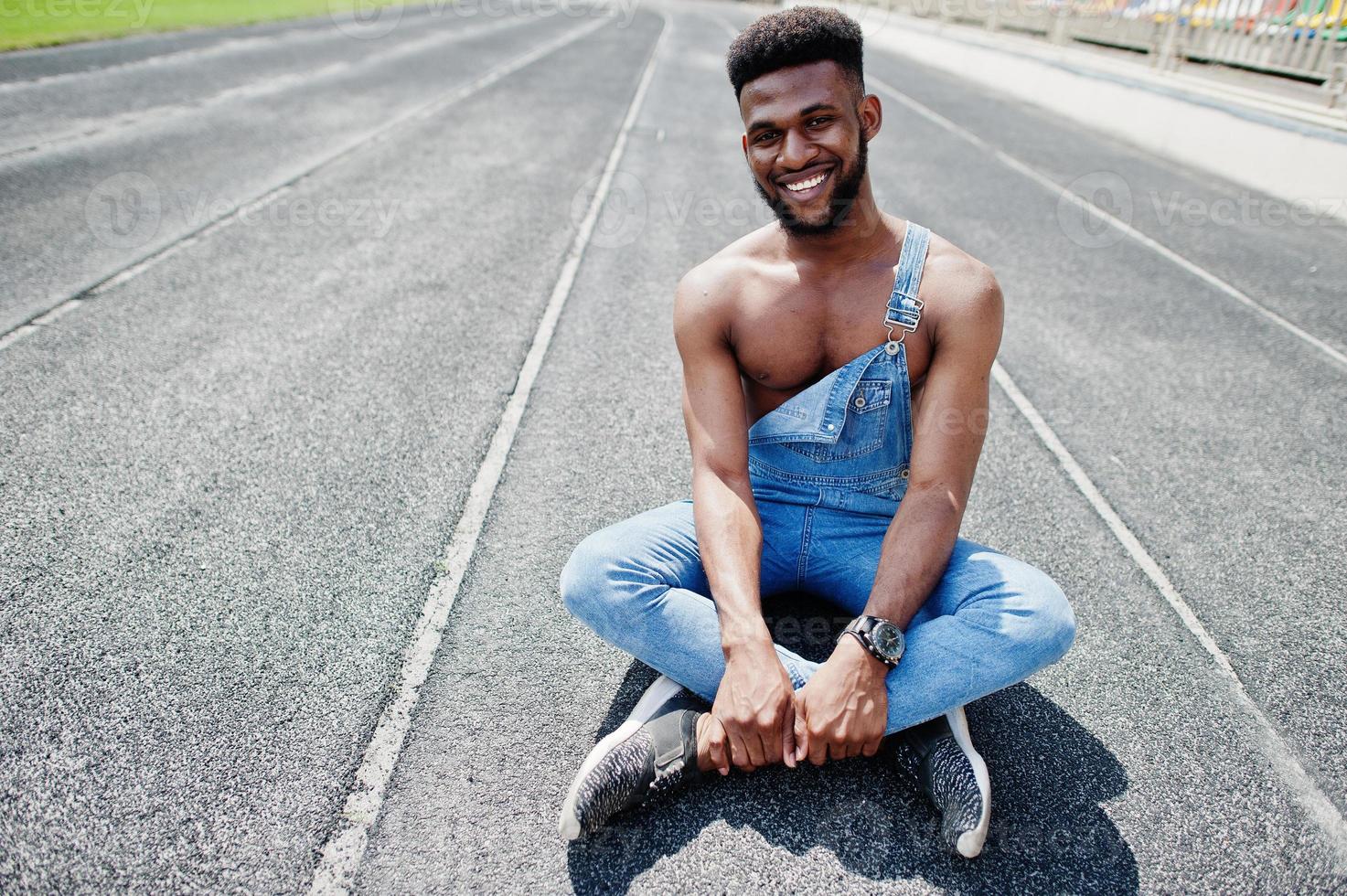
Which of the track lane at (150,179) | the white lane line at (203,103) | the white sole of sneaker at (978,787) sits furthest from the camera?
the white lane line at (203,103)

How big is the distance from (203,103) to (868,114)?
10.7 meters

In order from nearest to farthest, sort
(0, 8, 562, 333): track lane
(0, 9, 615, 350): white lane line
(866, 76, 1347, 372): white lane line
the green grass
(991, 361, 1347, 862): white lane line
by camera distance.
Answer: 1. (991, 361, 1347, 862): white lane line
2. (0, 9, 615, 350): white lane line
3. (0, 8, 562, 333): track lane
4. (866, 76, 1347, 372): white lane line
5. the green grass

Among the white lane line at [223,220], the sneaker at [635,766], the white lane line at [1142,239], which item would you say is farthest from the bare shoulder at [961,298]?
the white lane line at [223,220]

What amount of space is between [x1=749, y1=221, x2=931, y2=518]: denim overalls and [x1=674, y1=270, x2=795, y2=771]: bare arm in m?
0.17

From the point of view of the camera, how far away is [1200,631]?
284 cm

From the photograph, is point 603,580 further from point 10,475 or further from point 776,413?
point 10,475

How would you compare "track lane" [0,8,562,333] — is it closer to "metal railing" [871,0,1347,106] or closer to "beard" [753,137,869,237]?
"beard" [753,137,869,237]

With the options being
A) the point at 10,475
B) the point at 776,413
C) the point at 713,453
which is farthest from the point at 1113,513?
the point at 10,475

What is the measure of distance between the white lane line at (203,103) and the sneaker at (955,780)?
29.4 feet

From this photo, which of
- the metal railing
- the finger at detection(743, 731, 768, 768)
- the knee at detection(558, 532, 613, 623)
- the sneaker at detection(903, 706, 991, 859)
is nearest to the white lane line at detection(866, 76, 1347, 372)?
the metal railing

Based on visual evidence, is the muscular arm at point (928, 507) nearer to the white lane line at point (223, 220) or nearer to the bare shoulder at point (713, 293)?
the bare shoulder at point (713, 293)

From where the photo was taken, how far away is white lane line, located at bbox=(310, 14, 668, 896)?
6.35 ft

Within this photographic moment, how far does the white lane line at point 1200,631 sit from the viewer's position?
2.17 meters

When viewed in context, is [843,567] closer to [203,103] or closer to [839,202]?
[839,202]
